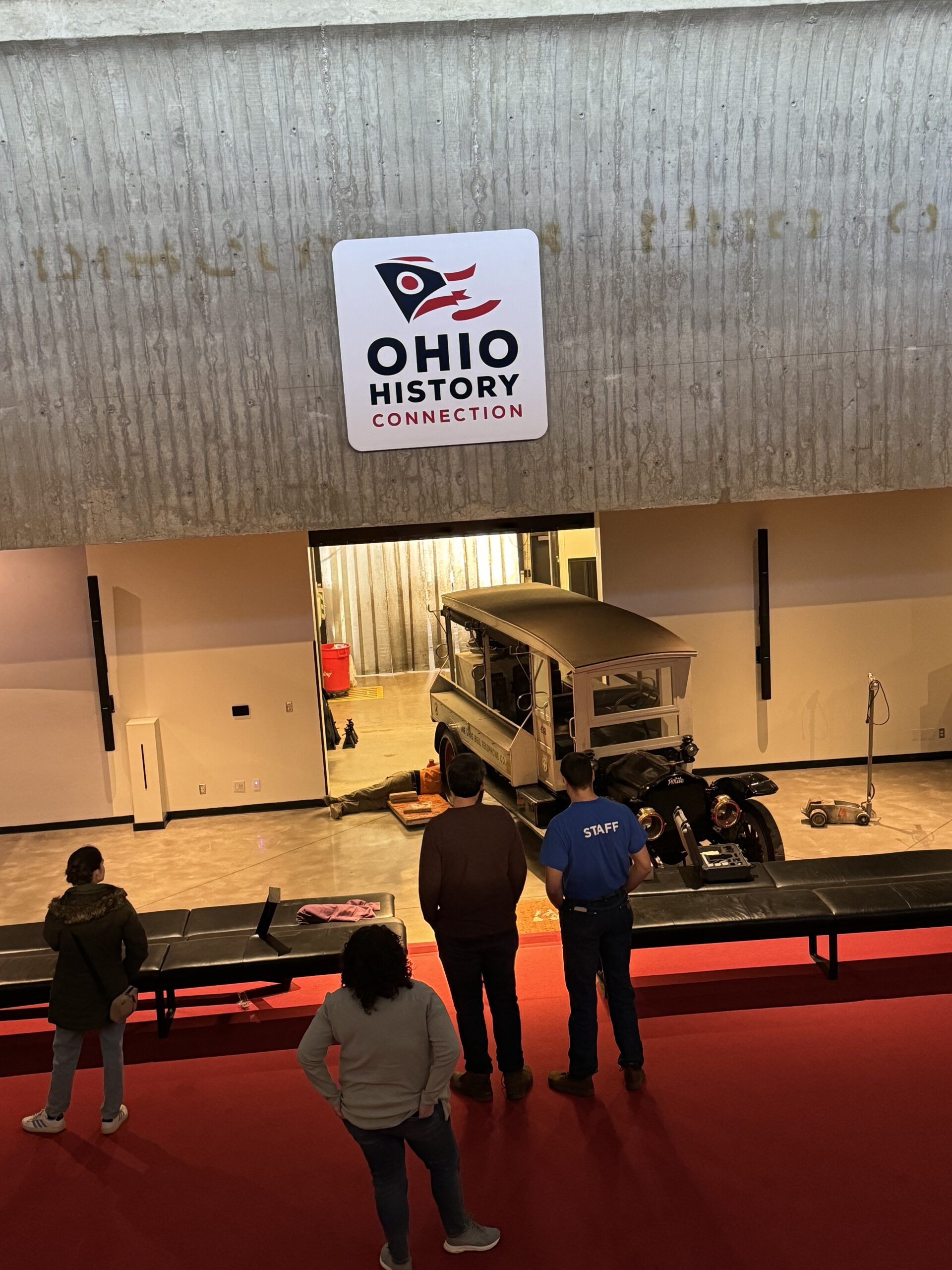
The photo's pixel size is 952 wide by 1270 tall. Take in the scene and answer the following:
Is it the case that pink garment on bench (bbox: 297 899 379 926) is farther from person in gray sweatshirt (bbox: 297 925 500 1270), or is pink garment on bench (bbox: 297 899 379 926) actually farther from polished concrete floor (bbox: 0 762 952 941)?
person in gray sweatshirt (bbox: 297 925 500 1270)

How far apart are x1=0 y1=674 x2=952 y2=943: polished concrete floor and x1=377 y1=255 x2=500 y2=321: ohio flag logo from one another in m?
4.50

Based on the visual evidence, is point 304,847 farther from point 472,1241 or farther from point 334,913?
point 472,1241

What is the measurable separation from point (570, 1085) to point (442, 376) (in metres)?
4.27

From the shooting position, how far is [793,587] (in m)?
11.3

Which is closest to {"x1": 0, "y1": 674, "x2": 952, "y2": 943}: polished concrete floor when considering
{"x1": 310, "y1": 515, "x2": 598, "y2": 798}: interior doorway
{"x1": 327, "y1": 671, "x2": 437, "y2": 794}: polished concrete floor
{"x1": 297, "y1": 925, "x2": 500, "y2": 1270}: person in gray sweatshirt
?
{"x1": 327, "y1": 671, "x2": 437, "y2": 794}: polished concrete floor

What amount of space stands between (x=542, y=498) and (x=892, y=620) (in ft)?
20.2

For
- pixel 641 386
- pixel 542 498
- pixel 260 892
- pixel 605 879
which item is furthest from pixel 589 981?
pixel 260 892

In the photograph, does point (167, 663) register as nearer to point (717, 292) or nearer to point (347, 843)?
point (347, 843)

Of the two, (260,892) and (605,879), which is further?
(260,892)

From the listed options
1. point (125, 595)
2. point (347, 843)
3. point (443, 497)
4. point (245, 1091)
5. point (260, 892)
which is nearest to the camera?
point (245, 1091)

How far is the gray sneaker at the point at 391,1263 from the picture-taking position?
3.79m

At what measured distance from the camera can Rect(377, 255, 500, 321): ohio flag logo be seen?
6.51 m

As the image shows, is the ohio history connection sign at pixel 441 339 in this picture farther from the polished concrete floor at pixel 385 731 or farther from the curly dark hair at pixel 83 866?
the polished concrete floor at pixel 385 731

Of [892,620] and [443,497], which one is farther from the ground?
[443,497]
